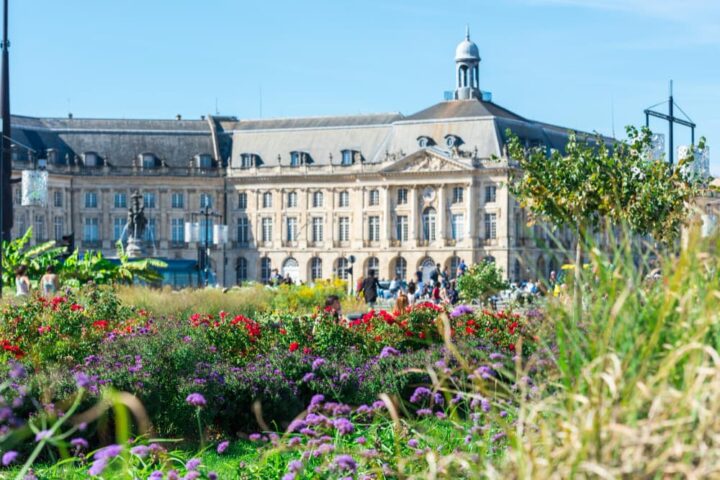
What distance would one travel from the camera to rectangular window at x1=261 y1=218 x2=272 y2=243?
87562 mm

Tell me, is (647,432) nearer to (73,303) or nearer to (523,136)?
(73,303)

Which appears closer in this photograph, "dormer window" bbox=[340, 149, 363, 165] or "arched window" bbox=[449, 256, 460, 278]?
"arched window" bbox=[449, 256, 460, 278]

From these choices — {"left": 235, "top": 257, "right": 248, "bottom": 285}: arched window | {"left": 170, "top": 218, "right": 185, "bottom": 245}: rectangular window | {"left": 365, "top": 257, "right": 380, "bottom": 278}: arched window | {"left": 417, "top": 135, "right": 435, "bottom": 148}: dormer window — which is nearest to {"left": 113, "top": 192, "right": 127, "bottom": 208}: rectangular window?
{"left": 170, "top": 218, "right": 185, "bottom": 245}: rectangular window

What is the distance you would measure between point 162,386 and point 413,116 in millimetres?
73089

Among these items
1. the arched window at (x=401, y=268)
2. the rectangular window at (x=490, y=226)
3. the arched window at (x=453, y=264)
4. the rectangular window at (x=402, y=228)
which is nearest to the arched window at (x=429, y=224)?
the rectangular window at (x=402, y=228)

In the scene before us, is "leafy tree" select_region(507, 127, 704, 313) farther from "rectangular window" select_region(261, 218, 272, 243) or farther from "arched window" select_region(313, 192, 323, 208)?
"rectangular window" select_region(261, 218, 272, 243)

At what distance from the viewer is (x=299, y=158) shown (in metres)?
85.7

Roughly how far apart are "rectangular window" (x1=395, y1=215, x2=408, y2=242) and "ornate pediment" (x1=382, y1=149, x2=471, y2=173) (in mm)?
3549

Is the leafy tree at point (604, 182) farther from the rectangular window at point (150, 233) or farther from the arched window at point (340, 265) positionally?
the rectangular window at point (150, 233)

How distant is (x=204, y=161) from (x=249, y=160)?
10.4 feet

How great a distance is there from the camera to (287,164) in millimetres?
86250

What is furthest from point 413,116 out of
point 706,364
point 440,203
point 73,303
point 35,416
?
point 706,364

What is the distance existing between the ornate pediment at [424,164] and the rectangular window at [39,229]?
22695 millimetres

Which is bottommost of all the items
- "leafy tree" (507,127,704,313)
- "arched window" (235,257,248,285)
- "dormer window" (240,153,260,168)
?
"arched window" (235,257,248,285)
